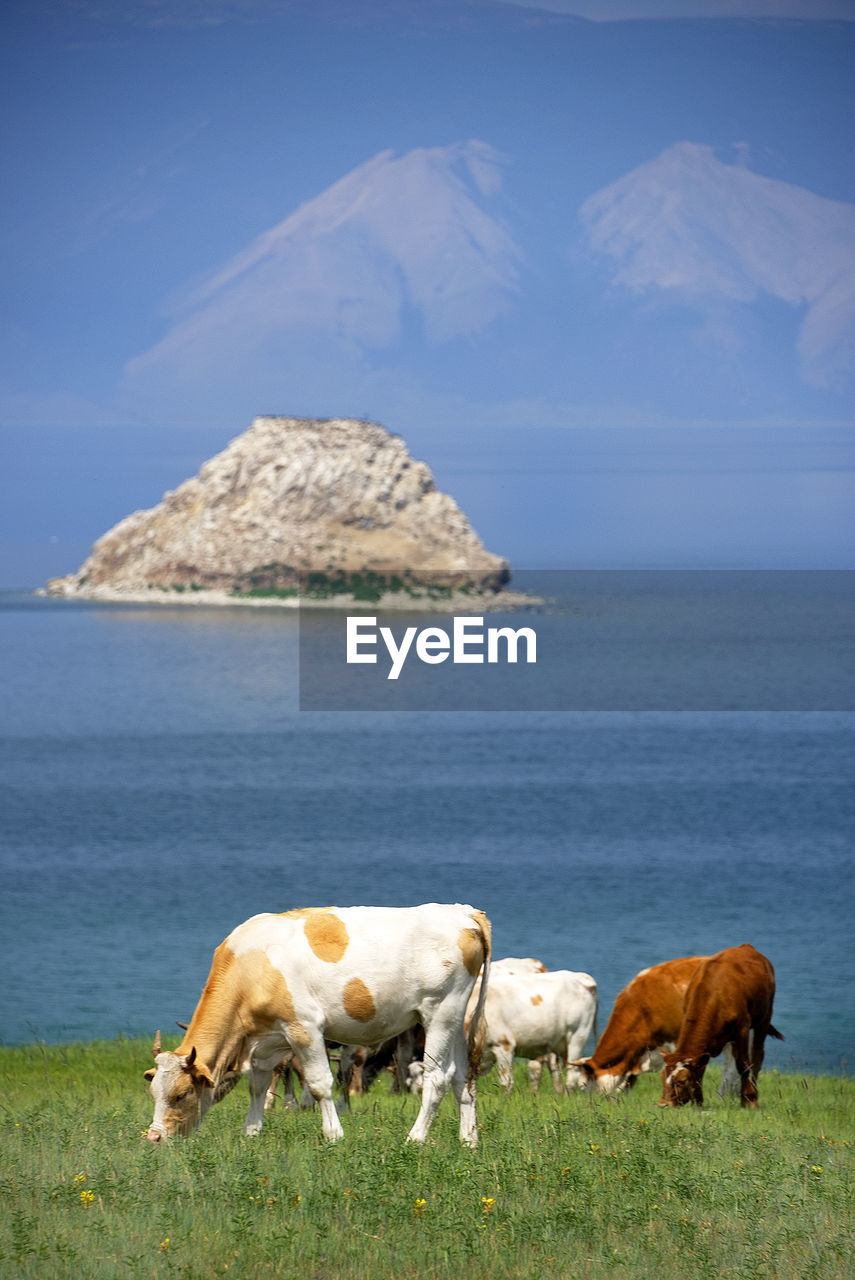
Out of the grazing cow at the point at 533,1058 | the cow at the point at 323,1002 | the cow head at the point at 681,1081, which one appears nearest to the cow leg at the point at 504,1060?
the grazing cow at the point at 533,1058

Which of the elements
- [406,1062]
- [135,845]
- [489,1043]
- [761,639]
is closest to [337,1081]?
[406,1062]

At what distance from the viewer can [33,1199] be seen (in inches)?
365

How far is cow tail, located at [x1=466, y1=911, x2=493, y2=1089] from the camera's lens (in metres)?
11.8

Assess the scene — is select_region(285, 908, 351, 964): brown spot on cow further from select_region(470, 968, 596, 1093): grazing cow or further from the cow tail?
select_region(470, 968, 596, 1093): grazing cow

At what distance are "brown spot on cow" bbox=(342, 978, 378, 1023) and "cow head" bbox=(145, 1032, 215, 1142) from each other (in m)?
1.10

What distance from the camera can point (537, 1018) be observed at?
16328mm

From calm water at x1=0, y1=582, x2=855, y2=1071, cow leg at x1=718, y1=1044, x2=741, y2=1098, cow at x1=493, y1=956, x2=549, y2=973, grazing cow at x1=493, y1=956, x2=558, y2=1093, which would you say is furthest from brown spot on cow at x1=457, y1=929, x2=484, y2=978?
calm water at x1=0, y1=582, x2=855, y2=1071

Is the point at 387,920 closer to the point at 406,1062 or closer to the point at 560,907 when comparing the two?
the point at 406,1062

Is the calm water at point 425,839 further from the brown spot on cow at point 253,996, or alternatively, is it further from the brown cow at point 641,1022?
the brown spot on cow at point 253,996

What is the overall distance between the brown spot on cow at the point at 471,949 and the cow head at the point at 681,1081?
3792 millimetres

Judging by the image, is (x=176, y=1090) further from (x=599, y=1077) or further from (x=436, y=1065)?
(x=599, y=1077)

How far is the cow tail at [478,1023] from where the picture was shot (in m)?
11.8

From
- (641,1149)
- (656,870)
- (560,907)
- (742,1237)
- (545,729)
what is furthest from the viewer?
(545,729)

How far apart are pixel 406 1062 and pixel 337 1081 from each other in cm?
69
